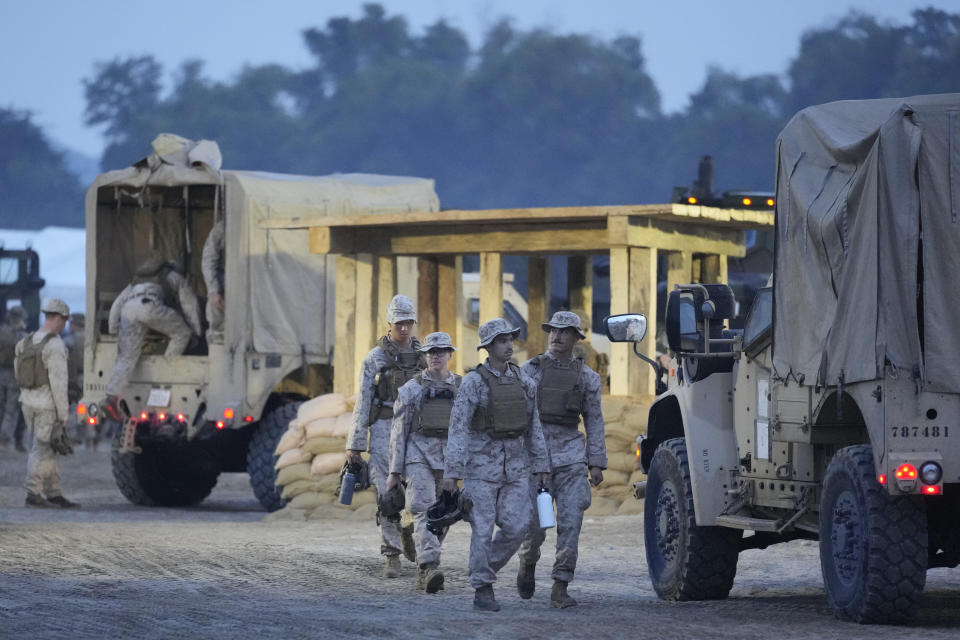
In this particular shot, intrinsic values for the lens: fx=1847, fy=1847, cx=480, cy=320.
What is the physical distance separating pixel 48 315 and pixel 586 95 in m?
61.2

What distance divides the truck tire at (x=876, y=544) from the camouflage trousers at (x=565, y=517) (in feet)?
6.02

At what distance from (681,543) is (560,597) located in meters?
0.74

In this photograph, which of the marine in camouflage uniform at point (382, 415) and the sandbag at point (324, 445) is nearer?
the marine in camouflage uniform at point (382, 415)

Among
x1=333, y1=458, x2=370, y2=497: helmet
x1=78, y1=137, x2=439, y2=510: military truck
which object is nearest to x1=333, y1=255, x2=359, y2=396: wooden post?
x1=78, y1=137, x2=439, y2=510: military truck

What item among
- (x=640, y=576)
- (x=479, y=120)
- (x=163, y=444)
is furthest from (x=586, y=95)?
(x=640, y=576)

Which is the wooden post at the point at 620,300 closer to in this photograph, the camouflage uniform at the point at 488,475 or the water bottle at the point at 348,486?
the water bottle at the point at 348,486

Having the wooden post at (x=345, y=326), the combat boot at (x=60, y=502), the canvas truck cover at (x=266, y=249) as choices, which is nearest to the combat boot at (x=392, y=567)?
the canvas truck cover at (x=266, y=249)

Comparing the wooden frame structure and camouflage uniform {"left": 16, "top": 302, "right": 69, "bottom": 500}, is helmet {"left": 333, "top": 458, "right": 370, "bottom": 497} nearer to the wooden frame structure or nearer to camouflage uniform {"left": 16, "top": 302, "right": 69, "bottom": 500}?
the wooden frame structure

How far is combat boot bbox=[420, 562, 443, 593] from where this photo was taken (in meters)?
10.6

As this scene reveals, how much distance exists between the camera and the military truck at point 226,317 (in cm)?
1703

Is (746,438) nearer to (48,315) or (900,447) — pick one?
(900,447)

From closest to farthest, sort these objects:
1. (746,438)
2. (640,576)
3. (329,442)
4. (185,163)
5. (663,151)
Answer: (746,438), (640,576), (329,442), (185,163), (663,151)

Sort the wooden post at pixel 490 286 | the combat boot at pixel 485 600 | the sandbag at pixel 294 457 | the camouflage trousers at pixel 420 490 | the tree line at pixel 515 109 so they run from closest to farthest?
the combat boot at pixel 485 600 → the camouflage trousers at pixel 420 490 → the sandbag at pixel 294 457 → the wooden post at pixel 490 286 → the tree line at pixel 515 109

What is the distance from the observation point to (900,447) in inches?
308
